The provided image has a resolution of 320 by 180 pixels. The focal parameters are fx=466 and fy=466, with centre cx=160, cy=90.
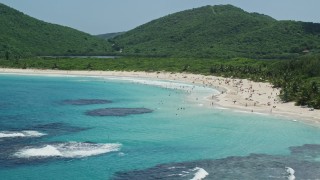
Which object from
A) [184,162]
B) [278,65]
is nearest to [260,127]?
[184,162]

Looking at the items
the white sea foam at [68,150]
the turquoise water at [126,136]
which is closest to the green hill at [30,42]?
the turquoise water at [126,136]

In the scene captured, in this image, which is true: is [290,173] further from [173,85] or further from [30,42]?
[30,42]

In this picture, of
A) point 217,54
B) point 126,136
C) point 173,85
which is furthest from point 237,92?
point 217,54

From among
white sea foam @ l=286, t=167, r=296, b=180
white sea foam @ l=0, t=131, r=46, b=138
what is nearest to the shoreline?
white sea foam @ l=286, t=167, r=296, b=180

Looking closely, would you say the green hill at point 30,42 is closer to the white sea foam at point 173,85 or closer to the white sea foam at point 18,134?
the white sea foam at point 173,85

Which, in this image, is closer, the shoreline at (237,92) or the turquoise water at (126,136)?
the turquoise water at (126,136)

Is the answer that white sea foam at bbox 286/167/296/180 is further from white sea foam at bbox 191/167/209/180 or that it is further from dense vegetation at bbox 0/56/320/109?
dense vegetation at bbox 0/56/320/109

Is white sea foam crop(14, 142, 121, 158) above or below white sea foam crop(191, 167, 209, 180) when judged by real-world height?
above
